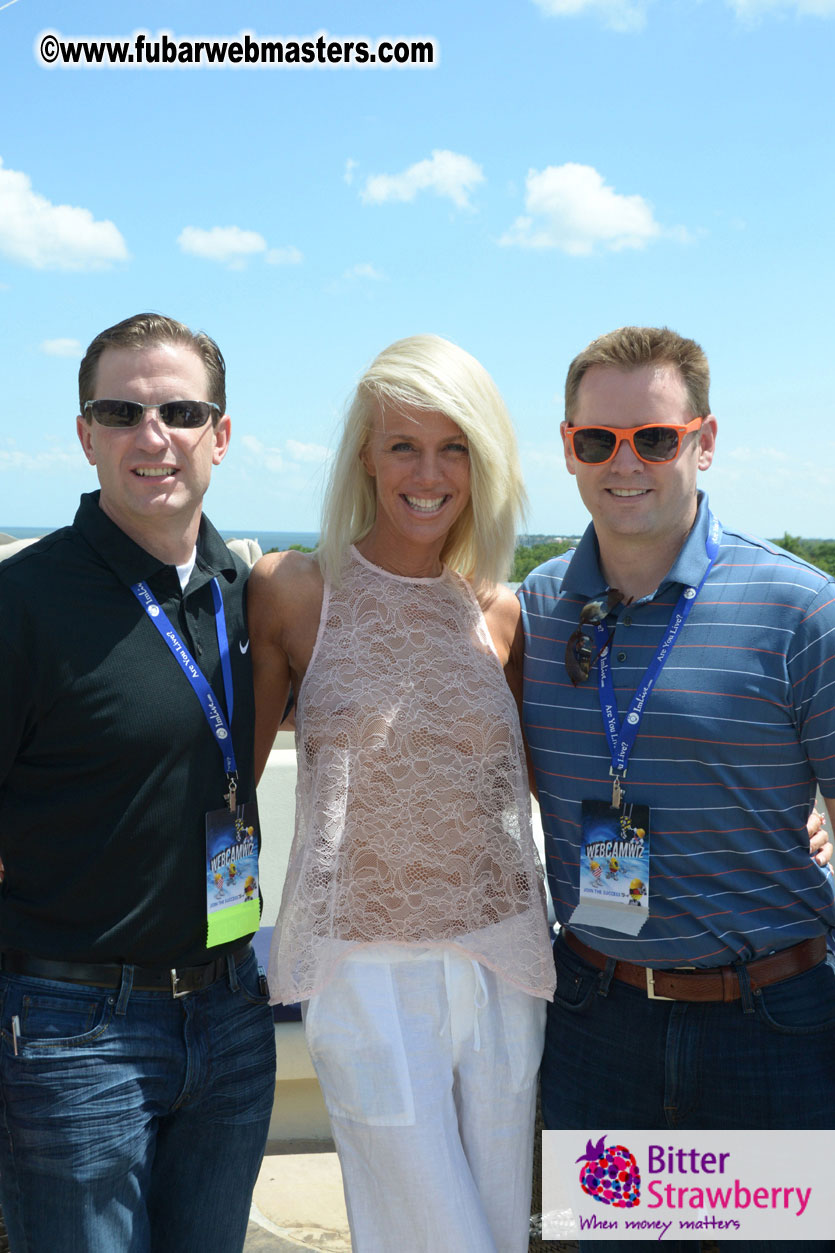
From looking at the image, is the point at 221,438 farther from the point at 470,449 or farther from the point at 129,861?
the point at 129,861

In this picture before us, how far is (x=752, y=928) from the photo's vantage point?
2176mm

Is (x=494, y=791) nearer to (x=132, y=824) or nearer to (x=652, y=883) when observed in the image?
(x=652, y=883)

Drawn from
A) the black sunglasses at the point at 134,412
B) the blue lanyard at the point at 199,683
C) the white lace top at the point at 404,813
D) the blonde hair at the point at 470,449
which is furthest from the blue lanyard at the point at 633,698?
the black sunglasses at the point at 134,412

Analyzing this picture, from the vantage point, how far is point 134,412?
2.15 metres

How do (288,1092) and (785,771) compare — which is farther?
(288,1092)

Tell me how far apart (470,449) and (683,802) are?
88cm

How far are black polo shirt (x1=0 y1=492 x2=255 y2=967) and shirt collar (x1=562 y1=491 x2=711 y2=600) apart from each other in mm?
890

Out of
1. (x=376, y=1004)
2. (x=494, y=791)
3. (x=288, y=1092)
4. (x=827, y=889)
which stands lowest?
(x=288, y=1092)

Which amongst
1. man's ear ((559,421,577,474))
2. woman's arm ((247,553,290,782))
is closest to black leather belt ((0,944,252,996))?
woman's arm ((247,553,290,782))

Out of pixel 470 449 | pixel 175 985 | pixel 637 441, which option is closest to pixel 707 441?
pixel 637 441

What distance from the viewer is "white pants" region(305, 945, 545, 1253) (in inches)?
82.4

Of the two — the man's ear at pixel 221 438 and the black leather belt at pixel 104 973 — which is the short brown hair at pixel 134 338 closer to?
the man's ear at pixel 221 438

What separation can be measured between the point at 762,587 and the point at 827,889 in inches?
25.1

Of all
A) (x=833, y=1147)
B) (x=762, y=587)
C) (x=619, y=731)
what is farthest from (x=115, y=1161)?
(x=762, y=587)
